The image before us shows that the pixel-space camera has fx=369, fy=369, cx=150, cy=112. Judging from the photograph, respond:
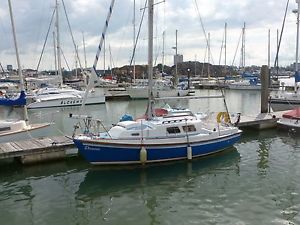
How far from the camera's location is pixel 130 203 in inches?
564

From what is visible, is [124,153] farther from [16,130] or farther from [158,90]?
[158,90]

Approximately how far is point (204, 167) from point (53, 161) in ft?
26.0

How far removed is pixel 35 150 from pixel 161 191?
723 centimetres

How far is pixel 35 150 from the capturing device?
1883 centimetres

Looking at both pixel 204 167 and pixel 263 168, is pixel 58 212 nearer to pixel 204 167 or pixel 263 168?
pixel 204 167

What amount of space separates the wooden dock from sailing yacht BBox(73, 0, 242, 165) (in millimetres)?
1611

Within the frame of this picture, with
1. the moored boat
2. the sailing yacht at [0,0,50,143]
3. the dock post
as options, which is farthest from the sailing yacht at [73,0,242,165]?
the dock post

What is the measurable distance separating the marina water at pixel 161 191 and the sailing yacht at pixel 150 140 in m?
0.56

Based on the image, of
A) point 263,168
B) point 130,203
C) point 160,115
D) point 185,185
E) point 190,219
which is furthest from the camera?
point 160,115

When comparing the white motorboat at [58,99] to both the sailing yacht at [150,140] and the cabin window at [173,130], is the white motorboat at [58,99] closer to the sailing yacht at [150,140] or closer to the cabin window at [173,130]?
the sailing yacht at [150,140]

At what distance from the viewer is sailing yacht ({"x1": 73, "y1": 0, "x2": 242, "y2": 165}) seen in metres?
17.9

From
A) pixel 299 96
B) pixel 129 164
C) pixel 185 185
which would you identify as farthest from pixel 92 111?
pixel 185 185

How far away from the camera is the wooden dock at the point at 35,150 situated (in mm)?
18438

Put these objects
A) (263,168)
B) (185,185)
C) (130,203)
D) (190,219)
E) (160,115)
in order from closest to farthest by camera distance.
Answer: (190,219) < (130,203) < (185,185) < (263,168) < (160,115)
